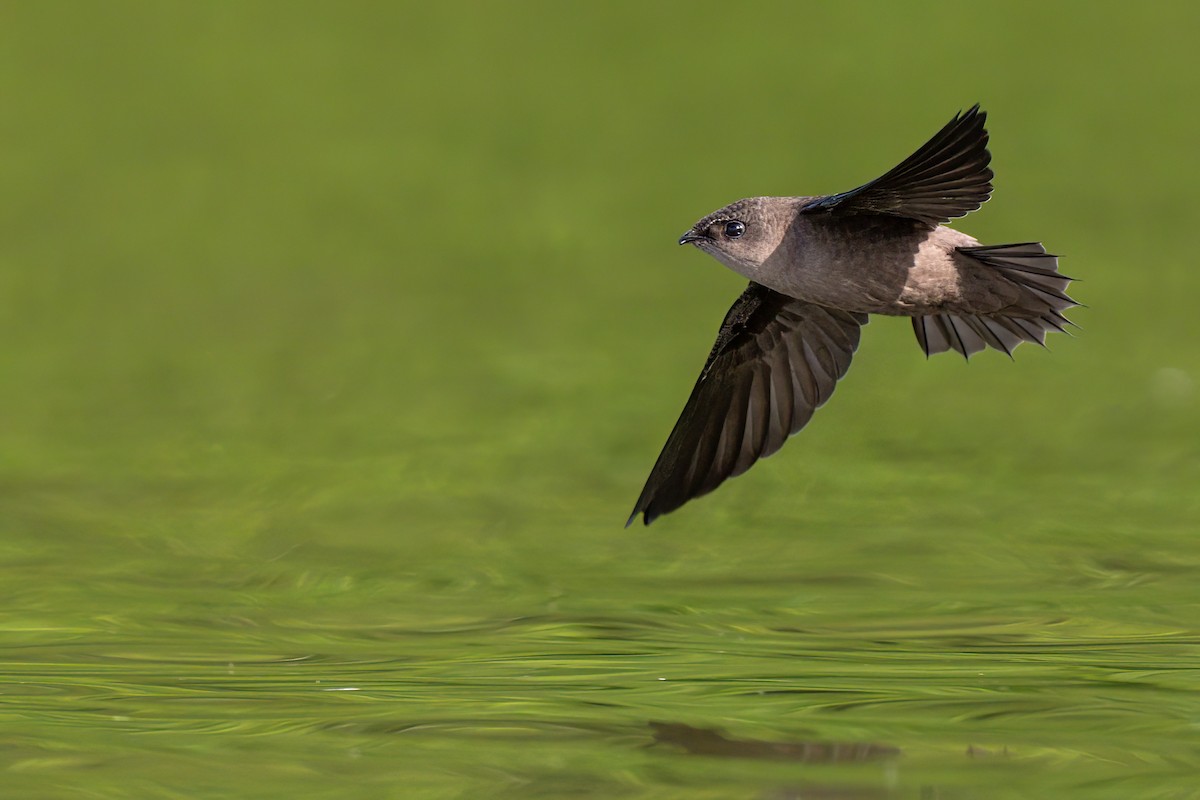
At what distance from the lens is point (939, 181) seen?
655 cm

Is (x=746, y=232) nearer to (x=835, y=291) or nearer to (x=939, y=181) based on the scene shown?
(x=835, y=291)

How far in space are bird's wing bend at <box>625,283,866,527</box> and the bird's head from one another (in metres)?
1.03

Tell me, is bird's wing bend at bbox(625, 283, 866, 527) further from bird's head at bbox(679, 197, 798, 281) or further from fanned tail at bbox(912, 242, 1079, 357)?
bird's head at bbox(679, 197, 798, 281)

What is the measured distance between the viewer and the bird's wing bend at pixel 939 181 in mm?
6328

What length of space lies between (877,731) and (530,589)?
10.8ft

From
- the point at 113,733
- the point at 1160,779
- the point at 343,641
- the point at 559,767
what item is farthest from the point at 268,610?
the point at 1160,779

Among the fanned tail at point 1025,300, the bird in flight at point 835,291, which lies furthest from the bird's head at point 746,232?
the fanned tail at point 1025,300

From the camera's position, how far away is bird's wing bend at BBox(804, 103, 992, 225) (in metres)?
6.33

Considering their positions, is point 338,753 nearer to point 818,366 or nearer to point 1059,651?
point 818,366

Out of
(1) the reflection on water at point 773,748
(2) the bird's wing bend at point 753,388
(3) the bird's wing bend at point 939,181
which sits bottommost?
(1) the reflection on water at point 773,748

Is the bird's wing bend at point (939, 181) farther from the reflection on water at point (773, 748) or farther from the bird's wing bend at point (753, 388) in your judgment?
the reflection on water at point (773, 748)

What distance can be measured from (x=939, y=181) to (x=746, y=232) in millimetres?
781

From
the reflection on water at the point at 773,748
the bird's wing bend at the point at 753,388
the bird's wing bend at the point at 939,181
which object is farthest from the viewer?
the bird's wing bend at the point at 753,388

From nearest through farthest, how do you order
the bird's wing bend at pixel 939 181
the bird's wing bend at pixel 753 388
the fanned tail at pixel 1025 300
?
the bird's wing bend at pixel 939 181 < the fanned tail at pixel 1025 300 < the bird's wing bend at pixel 753 388
